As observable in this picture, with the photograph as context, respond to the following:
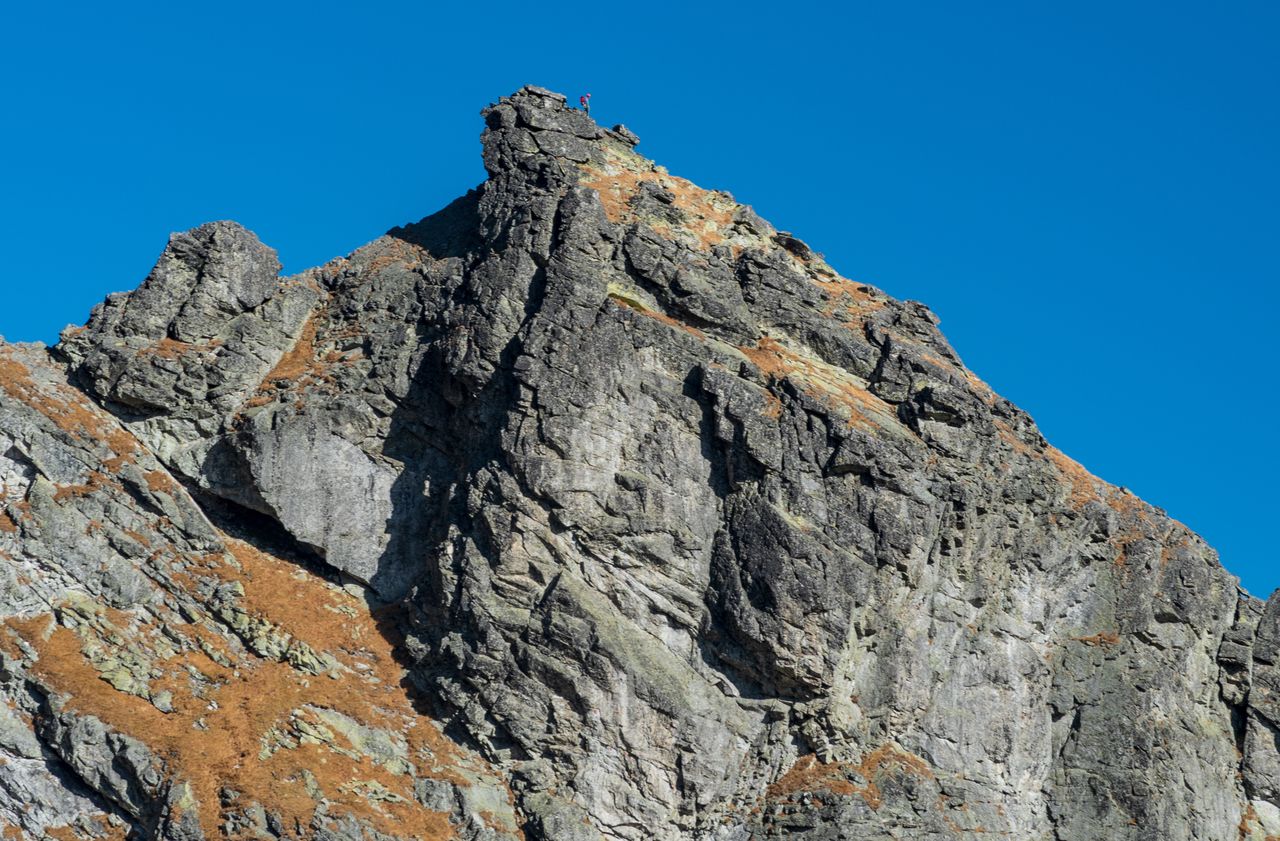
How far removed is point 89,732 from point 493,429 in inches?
536

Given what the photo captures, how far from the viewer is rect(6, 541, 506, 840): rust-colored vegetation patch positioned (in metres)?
44.8

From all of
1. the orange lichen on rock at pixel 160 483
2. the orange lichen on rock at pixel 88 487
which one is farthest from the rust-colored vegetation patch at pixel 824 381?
the orange lichen on rock at pixel 88 487

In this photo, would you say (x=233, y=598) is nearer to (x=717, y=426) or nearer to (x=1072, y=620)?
(x=717, y=426)

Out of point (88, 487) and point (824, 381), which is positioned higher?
point (824, 381)

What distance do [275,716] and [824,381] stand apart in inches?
734

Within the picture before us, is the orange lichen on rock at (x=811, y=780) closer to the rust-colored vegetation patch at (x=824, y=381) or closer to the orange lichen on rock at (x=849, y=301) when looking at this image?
the rust-colored vegetation patch at (x=824, y=381)

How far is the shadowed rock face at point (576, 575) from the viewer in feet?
155

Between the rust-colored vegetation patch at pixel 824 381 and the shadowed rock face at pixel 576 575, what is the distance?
0.69ft

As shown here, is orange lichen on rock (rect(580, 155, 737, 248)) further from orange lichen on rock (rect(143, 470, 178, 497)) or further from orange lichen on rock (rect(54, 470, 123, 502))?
orange lichen on rock (rect(54, 470, 123, 502))

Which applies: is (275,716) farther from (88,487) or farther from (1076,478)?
(1076,478)

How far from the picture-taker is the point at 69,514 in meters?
49.3

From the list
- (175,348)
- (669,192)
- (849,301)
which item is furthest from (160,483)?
(849,301)

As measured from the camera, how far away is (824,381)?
54406 mm

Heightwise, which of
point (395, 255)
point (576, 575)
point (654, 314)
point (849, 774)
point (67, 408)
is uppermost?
point (395, 255)
